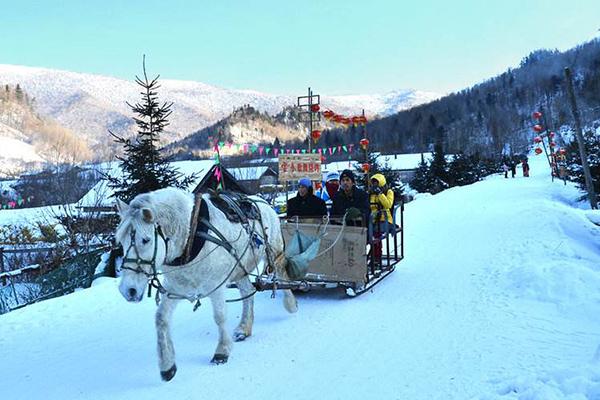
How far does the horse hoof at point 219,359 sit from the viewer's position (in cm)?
461

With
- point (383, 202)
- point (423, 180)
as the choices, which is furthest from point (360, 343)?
point (423, 180)

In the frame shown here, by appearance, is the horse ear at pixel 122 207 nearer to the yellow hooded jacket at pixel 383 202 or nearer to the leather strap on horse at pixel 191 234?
the leather strap on horse at pixel 191 234

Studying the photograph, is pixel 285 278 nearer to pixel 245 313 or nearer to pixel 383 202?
pixel 245 313

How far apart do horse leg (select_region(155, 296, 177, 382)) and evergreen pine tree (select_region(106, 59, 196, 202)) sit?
25.3 ft

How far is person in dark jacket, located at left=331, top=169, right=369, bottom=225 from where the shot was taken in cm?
750

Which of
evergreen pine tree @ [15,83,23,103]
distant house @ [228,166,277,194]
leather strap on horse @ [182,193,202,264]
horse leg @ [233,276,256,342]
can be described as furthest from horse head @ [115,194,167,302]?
evergreen pine tree @ [15,83,23,103]

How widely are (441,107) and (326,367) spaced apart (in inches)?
5823

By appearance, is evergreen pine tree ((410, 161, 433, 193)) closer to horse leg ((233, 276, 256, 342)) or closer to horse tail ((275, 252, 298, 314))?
horse tail ((275, 252, 298, 314))

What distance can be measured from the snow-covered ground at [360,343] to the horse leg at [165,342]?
116 millimetres

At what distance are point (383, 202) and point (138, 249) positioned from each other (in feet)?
17.6

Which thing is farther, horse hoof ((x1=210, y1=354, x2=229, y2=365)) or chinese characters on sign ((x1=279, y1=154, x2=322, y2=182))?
chinese characters on sign ((x1=279, y1=154, x2=322, y2=182))

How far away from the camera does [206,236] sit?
4.32 m

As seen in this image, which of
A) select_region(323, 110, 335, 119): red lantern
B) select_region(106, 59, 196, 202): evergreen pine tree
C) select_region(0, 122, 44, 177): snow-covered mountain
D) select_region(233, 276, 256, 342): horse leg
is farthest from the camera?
select_region(0, 122, 44, 177): snow-covered mountain

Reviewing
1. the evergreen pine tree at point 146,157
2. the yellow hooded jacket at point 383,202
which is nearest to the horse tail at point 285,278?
the yellow hooded jacket at point 383,202
